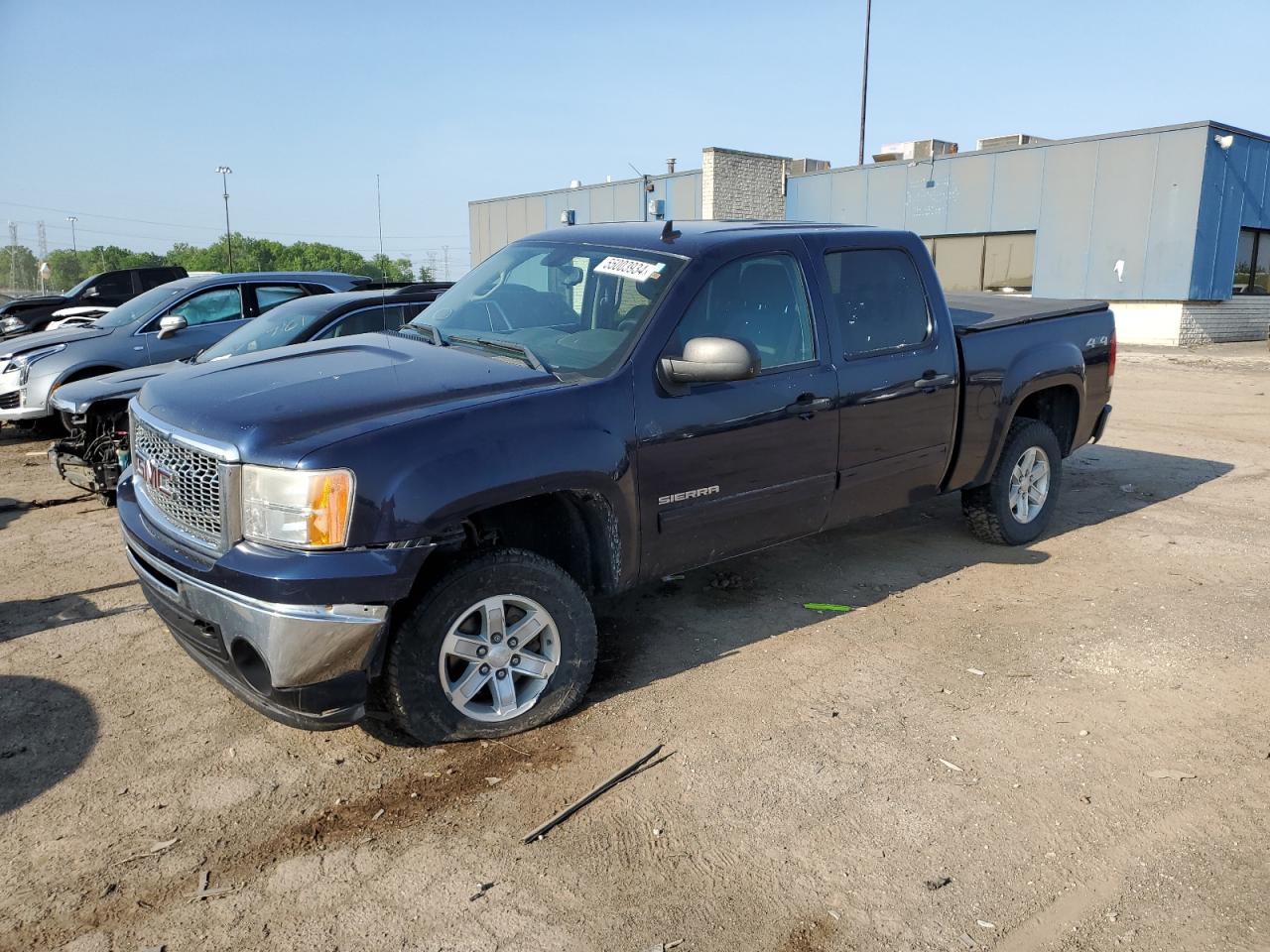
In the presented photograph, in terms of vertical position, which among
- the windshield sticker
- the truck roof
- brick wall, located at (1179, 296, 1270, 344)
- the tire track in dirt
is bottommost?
the tire track in dirt

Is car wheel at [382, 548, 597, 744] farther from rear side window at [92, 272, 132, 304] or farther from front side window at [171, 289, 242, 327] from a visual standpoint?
rear side window at [92, 272, 132, 304]

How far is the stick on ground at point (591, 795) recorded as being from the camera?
311 cm

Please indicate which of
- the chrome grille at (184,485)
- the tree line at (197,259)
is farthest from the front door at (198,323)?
the tree line at (197,259)


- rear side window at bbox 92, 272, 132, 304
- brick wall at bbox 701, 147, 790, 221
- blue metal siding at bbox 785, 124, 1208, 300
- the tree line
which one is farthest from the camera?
the tree line

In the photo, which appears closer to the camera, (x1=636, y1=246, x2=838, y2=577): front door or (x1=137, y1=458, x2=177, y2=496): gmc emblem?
(x1=137, y1=458, x2=177, y2=496): gmc emblem

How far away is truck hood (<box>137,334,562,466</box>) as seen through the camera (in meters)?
3.22

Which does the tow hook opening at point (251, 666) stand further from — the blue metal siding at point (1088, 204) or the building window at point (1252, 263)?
the building window at point (1252, 263)

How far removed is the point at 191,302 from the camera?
958cm

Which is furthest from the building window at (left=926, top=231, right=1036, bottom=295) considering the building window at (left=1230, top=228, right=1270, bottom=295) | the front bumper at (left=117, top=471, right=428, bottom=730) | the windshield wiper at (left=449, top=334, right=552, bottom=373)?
the front bumper at (left=117, top=471, right=428, bottom=730)

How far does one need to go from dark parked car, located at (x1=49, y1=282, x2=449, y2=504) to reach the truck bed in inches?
160

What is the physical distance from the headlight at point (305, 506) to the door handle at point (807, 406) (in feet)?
7.04

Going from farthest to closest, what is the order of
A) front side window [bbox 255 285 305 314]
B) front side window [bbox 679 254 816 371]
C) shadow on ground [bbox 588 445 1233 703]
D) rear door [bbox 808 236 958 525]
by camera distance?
front side window [bbox 255 285 305 314] < rear door [bbox 808 236 958 525] < shadow on ground [bbox 588 445 1233 703] < front side window [bbox 679 254 816 371]

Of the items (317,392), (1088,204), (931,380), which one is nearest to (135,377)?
(317,392)

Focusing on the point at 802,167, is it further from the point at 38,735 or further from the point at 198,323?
the point at 38,735
